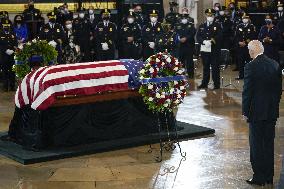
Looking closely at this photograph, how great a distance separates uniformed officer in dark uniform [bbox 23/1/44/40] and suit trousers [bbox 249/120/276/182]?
13454 millimetres

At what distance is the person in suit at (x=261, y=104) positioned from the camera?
7664 mm

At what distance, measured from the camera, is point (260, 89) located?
767 centimetres

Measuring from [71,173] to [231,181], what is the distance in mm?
2111

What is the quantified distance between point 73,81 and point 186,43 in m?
8.84

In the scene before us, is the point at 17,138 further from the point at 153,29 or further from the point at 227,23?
the point at 227,23

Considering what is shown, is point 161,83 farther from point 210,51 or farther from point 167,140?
point 210,51

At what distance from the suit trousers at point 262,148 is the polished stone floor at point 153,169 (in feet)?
0.79

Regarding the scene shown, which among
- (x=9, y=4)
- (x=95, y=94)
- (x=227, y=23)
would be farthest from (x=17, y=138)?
(x=9, y=4)

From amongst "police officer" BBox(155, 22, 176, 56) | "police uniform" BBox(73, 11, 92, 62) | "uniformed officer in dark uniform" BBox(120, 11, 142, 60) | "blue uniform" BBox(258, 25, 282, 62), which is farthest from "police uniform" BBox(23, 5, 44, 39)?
"blue uniform" BBox(258, 25, 282, 62)

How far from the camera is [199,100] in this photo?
14.5m

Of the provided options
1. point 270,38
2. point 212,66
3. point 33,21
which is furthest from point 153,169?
point 33,21

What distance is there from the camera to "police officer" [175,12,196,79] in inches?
720

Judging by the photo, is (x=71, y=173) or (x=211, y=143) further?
(x=211, y=143)

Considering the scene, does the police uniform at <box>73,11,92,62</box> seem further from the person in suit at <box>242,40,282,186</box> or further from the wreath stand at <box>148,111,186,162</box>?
the person in suit at <box>242,40,282,186</box>
